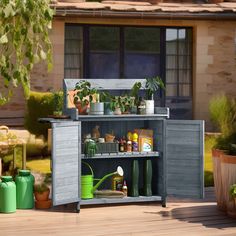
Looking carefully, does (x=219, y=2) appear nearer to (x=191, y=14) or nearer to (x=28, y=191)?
(x=191, y=14)

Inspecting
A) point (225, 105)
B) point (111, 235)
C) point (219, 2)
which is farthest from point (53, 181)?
point (219, 2)

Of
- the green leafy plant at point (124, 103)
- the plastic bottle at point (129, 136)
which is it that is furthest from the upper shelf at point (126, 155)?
the green leafy plant at point (124, 103)

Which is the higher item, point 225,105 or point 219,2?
point 219,2

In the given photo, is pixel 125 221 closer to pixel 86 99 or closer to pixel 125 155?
pixel 125 155

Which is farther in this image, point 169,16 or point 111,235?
point 169,16

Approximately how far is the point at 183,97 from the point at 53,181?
8.87 metres

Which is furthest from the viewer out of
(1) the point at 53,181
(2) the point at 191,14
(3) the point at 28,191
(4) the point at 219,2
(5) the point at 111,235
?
(4) the point at 219,2

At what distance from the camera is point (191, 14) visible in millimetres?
14328

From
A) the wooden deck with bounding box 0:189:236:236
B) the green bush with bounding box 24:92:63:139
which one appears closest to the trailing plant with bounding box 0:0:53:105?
the wooden deck with bounding box 0:189:236:236

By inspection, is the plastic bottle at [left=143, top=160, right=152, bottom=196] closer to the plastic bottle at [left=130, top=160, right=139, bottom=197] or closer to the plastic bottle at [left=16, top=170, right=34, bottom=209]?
the plastic bottle at [left=130, top=160, right=139, bottom=197]

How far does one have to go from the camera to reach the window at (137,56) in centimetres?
1476

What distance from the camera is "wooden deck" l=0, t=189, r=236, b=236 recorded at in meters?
6.09

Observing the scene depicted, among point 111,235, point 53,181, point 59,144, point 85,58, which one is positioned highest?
point 85,58

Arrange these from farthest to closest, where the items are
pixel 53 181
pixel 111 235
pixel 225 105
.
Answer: pixel 225 105 → pixel 53 181 → pixel 111 235
